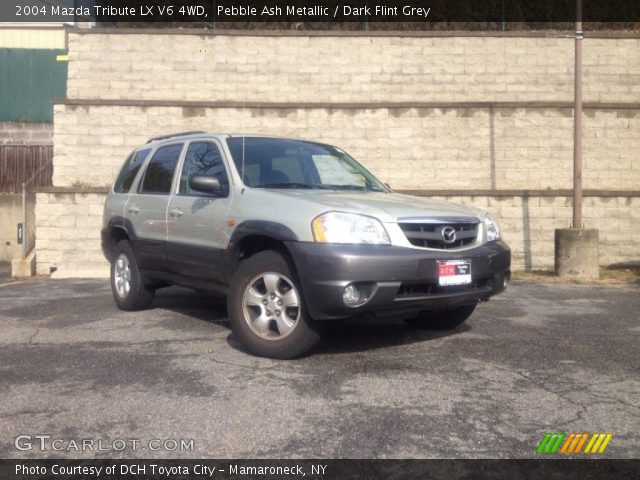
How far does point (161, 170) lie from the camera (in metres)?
6.27

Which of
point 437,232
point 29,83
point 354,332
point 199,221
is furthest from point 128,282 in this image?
point 29,83

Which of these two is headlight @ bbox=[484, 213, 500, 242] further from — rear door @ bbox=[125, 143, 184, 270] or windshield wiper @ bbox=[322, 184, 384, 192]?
rear door @ bbox=[125, 143, 184, 270]

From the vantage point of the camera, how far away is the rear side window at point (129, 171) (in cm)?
678

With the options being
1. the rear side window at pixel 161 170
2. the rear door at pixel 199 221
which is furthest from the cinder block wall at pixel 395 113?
the rear door at pixel 199 221

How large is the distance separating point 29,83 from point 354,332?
18.1 metres

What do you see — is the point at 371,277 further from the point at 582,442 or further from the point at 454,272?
the point at 582,442

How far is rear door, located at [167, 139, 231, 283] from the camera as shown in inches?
202

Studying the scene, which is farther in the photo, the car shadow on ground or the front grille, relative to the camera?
the car shadow on ground

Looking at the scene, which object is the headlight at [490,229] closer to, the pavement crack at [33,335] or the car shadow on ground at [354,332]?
the car shadow on ground at [354,332]

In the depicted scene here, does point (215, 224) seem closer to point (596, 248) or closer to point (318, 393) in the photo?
point (318, 393)

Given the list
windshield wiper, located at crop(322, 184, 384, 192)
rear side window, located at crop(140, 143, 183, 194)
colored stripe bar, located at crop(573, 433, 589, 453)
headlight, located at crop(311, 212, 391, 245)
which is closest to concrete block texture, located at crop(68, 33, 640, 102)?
rear side window, located at crop(140, 143, 183, 194)

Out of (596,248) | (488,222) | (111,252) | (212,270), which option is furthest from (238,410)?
(596,248)

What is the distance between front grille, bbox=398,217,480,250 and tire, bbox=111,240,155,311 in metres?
3.31

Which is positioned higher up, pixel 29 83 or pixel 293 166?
pixel 29 83
